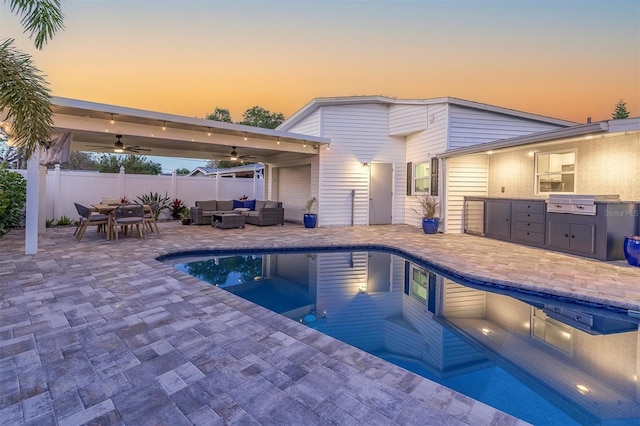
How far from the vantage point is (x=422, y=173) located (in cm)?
1052

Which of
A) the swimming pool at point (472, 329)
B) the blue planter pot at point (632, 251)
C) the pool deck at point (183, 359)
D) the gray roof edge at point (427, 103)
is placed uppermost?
the gray roof edge at point (427, 103)

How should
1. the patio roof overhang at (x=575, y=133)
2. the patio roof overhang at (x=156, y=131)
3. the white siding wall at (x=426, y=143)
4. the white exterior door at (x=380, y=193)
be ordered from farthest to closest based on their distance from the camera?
the white exterior door at (x=380, y=193) < the white siding wall at (x=426, y=143) < the patio roof overhang at (x=156, y=131) < the patio roof overhang at (x=575, y=133)

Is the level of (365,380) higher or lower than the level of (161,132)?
lower

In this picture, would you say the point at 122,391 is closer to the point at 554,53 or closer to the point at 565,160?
the point at 565,160

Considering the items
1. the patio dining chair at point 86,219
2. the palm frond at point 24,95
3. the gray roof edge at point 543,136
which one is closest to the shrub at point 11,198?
the patio dining chair at point 86,219

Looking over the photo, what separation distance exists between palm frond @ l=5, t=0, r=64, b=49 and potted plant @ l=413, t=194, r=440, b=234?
8.81 metres

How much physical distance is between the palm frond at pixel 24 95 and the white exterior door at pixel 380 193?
29.2 ft

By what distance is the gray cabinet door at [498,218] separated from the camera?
802cm

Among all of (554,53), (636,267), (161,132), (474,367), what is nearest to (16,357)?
(474,367)

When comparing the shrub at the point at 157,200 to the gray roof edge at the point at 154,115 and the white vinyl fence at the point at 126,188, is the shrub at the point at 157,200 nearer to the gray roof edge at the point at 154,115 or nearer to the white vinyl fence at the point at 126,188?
the white vinyl fence at the point at 126,188

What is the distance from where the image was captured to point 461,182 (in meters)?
9.43

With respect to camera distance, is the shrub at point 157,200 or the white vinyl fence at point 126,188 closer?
the white vinyl fence at point 126,188

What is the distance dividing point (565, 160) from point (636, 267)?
10.2 ft

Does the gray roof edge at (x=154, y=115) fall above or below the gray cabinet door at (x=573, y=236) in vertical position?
above
